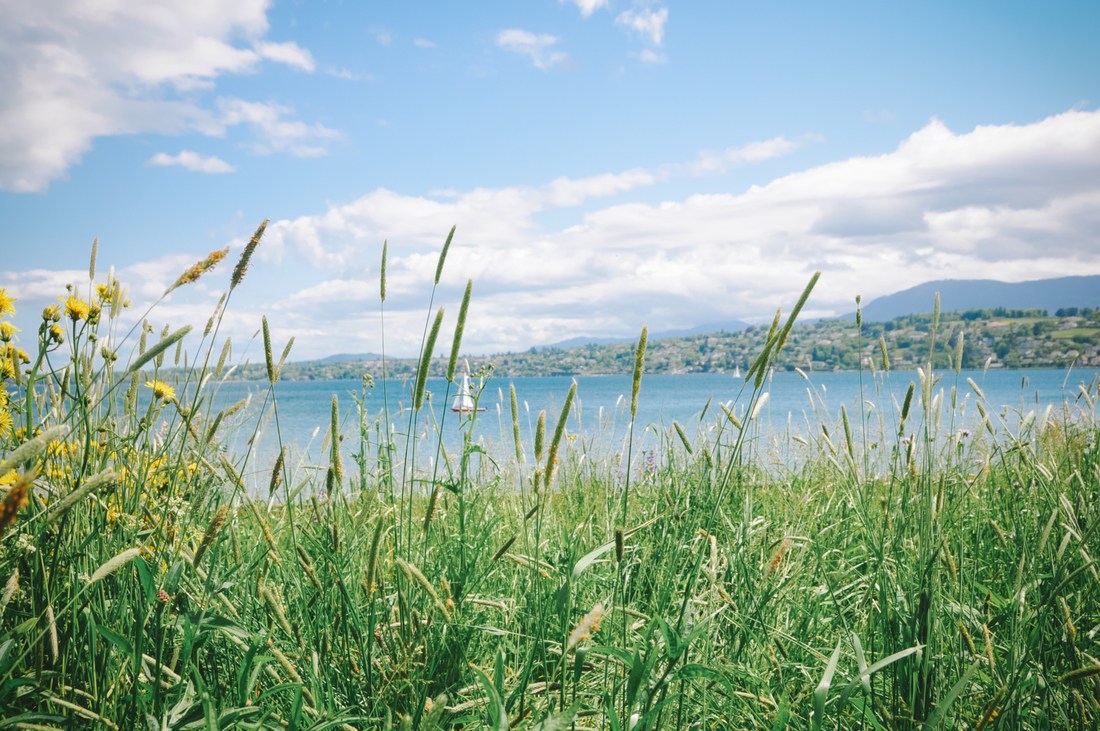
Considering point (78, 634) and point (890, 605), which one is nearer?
point (78, 634)

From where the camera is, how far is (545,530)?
3090 millimetres

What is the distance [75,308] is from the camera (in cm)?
189

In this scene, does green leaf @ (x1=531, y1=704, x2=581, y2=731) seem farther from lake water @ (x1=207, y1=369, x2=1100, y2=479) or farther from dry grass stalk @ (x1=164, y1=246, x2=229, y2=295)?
dry grass stalk @ (x1=164, y1=246, x2=229, y2=295)

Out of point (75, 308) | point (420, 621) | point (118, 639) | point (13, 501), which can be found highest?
point (75, 308)

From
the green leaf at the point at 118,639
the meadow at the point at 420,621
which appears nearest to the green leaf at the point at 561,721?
the meadow at the point at 420,621

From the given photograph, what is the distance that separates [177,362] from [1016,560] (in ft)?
11.0

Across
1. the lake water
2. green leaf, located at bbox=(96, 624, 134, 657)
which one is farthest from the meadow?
the lake water

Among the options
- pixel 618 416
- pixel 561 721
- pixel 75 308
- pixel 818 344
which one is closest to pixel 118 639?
pixel 561 721

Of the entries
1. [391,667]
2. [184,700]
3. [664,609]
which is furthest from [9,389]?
[664,609]

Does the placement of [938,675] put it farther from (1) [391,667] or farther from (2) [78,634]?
(2) [78,634]

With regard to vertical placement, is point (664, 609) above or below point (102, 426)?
below

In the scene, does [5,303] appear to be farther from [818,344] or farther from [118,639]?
[818,344]

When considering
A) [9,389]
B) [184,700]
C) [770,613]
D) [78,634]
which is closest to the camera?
[184,700]

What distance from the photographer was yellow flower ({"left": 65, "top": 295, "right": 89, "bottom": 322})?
1.88m
